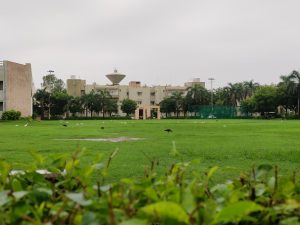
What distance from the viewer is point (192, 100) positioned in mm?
93938

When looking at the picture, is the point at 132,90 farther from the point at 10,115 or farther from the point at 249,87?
the point at 10,115

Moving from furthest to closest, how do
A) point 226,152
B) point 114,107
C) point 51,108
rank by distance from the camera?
point 114,107 < point 51,108 < point 226,152

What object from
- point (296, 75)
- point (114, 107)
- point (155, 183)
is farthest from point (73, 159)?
point (114, 107)

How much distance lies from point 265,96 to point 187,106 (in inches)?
641

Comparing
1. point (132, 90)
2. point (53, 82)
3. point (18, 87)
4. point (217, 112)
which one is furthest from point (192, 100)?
point (18, 87)

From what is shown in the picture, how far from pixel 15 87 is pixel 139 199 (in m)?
57.8

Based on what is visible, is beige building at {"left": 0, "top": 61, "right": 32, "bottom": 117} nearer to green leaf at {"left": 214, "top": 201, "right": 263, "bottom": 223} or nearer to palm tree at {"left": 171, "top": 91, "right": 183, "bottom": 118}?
palm tree at {"left": 171, "top": 91, "right": 183, "bottom": 118}

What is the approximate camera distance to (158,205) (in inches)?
36.1

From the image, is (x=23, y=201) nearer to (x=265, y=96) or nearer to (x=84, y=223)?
(x=84, y=223)

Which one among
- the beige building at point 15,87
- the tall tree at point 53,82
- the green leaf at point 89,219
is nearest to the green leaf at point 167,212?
the green leaf at point 89,219

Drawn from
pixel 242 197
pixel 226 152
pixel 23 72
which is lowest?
pixel 226 152

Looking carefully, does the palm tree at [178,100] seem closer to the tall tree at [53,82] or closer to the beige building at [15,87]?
the tall tree at [53,82]

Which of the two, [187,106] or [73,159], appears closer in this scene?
[73,159]

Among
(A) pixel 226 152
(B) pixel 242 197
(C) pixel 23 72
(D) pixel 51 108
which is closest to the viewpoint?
(B) pixel 242 197
